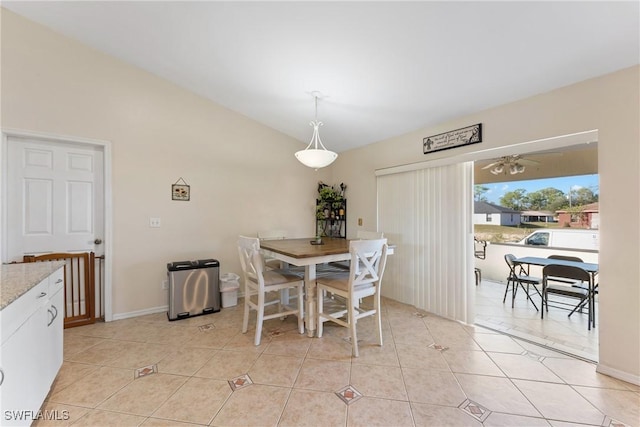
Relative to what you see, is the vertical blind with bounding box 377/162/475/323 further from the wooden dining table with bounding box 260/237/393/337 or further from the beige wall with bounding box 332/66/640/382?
the beige wall with bounding box 332/66/640/382

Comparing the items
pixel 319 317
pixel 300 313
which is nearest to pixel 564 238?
pixel 319 317

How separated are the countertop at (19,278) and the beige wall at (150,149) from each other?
1293 mm

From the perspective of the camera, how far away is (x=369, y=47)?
7.15 feet

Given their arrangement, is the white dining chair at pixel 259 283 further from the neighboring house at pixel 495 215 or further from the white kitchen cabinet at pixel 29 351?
the neighboring house at pixel 495 215

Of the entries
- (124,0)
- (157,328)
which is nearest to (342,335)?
(157,328)

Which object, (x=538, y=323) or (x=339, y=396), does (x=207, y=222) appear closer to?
(x=339, y=396)

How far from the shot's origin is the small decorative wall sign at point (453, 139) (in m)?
2.78

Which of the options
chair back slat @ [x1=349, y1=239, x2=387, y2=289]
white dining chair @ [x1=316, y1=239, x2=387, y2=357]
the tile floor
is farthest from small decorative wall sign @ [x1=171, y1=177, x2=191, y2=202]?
chair back slat @ [x1=349, y1=239, x2=387, y2=289]

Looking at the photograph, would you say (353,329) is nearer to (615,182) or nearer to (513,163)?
(615,182)

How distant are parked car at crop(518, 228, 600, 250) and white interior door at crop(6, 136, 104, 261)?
22.6 ft

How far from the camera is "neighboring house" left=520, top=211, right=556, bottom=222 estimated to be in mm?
4879

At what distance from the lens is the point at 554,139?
2.28 m

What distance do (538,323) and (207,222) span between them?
4.23m

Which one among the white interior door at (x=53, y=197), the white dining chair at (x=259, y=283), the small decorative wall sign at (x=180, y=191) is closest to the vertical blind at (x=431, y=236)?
the white dining chair at (x=259, y=283)
